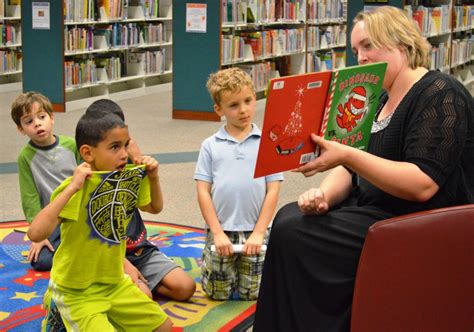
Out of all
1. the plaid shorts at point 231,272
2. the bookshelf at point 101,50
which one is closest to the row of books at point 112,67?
the bookshelf at point 101,50

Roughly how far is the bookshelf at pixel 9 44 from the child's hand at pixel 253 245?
8240 millimetres

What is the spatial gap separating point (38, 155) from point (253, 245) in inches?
41.6

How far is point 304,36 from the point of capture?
11.8 m

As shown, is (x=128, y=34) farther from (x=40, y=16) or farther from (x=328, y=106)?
(x=328, y=106)

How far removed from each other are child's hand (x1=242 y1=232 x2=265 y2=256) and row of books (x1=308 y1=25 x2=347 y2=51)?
29.0ft

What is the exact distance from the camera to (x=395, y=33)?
2.58 meters

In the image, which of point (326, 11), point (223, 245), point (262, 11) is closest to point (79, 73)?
point (262, 11)

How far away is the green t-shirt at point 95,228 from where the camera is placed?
2686 mm

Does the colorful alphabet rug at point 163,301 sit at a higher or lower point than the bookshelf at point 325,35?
lower

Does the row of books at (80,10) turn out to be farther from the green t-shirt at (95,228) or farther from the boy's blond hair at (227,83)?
the green t-shirt at (95,228)

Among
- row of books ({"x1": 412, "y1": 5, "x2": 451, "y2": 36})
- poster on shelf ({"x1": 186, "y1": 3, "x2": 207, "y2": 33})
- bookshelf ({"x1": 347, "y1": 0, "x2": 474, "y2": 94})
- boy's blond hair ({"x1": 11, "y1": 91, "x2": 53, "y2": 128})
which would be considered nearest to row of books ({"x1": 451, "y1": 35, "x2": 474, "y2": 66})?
bookshelf ({"x1": 347, "y1": 0, "x2": 474, "y2": 94})

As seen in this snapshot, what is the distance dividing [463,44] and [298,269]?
10532 millimetres

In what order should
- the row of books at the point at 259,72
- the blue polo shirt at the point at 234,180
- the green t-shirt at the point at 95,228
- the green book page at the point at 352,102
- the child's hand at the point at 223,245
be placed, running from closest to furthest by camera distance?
1. the green book page at the point at 352,102
2. the green t-shirt at the point at 95,228
3. the child's hand at the point at 223,245
4. the blue polo shirt at the point at 234,180
5. the row of books at the point at 259,72

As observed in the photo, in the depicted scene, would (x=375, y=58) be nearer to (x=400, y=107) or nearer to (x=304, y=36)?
(x=400, y=107)
